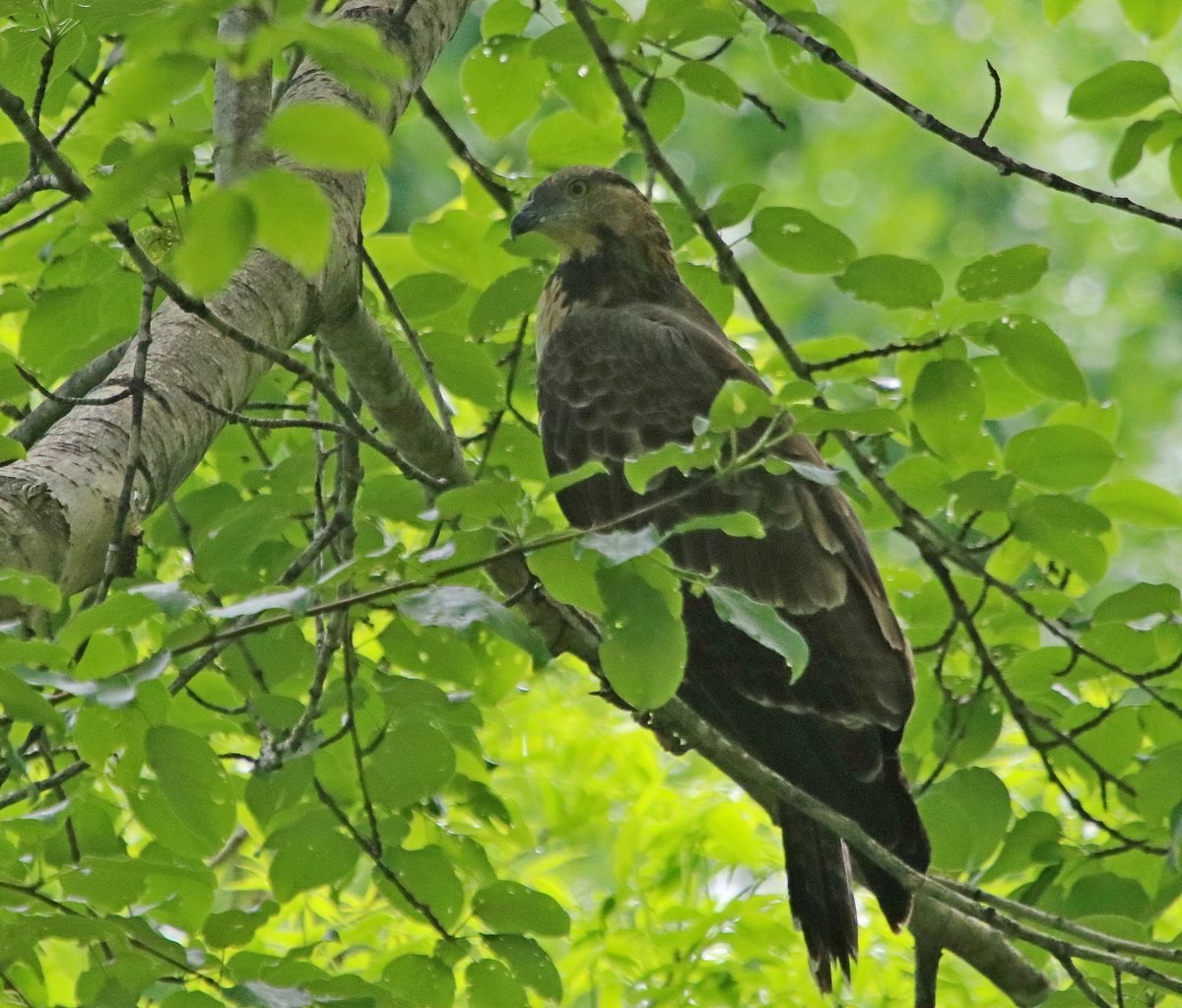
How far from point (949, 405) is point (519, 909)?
1.27m

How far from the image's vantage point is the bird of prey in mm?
3184

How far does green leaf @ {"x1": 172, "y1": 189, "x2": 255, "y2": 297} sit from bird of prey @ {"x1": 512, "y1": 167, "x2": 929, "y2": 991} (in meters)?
1.84

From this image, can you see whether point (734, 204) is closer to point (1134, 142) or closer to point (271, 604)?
point (1134, 142)

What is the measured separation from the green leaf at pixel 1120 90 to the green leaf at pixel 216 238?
184cm

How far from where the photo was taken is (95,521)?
6.33ft

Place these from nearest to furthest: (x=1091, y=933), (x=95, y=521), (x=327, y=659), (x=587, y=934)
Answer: (x=95, y=521), (x=1091, y=933), (x=327, y=659), (x=587, y=934)

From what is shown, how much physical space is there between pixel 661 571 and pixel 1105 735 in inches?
62.1

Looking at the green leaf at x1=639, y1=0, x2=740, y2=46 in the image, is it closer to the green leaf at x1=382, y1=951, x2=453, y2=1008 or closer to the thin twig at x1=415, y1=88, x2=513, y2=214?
the thin twig at x1=415, y1=88, x2=513, y2=214

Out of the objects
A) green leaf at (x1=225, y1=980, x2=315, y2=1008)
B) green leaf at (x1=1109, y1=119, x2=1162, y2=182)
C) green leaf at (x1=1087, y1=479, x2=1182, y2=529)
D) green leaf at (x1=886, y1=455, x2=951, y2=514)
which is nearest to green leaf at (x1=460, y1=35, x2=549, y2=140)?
green leaf at (x1=886, y1=455, x2=951, y2=514)

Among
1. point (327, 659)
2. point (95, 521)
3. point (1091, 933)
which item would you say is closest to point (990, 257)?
point (1091, 933)

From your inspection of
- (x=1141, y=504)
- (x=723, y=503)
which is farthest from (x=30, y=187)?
(x=1141, y=504)

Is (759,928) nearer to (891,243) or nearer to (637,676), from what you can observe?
(637,676)

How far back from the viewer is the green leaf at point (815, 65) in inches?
121

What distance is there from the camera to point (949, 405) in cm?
287
